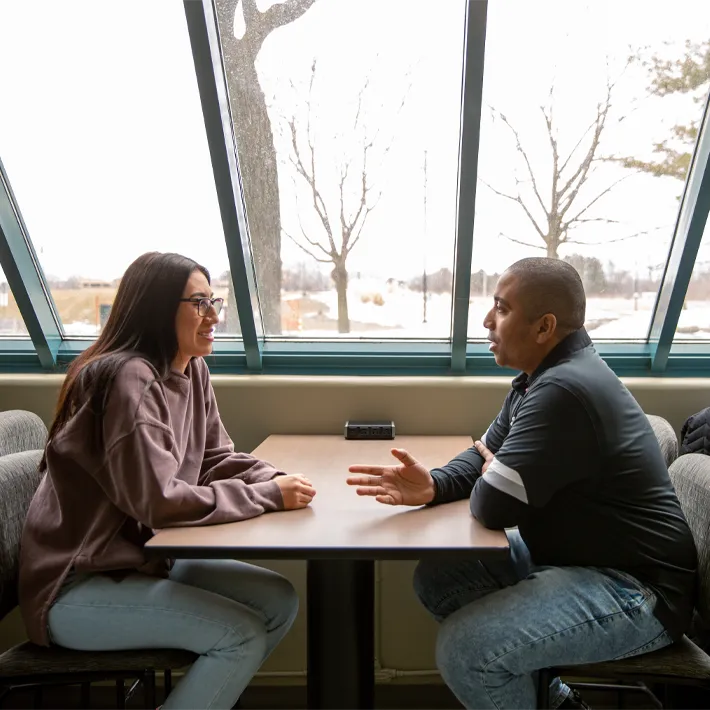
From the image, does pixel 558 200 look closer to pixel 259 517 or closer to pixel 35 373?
pixel 259 517

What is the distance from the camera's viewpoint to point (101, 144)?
2.93 m

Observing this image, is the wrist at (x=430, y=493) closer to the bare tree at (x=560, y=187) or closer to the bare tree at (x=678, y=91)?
the bare tree at (x=560, y=187)

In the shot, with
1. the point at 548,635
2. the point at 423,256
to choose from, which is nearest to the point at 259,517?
the point at 548,635

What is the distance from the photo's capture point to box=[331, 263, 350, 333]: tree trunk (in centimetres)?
312

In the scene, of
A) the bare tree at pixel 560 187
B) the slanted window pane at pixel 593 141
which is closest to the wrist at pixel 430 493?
the slanted window pane at pixel 593 141

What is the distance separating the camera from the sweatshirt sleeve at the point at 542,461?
68.4 inches

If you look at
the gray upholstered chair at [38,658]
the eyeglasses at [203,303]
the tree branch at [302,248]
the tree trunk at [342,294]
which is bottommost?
the gray upholstered chair at [38,658]

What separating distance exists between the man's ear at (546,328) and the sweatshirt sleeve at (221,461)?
32.6 inches

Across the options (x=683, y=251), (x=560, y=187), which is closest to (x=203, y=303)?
(x=560, y=187)

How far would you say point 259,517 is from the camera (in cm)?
183

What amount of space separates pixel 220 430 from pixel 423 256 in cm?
122

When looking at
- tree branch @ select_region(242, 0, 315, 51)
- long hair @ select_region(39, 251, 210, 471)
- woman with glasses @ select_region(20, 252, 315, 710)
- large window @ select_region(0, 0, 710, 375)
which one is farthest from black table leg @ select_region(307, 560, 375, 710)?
tree branch @ select_region(242, 0, 315, 51)

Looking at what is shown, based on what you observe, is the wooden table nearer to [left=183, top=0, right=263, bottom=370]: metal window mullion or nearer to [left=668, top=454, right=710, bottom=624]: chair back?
[left=668, top=454, right=710, bottom=624]: chair back

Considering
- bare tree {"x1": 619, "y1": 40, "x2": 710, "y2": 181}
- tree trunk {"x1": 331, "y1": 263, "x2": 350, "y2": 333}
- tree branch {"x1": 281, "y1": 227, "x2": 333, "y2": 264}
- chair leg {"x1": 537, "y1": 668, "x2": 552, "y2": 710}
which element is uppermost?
bare tree {"x1": 619, "y1": 40, "x2": 710, "y2": 181}
